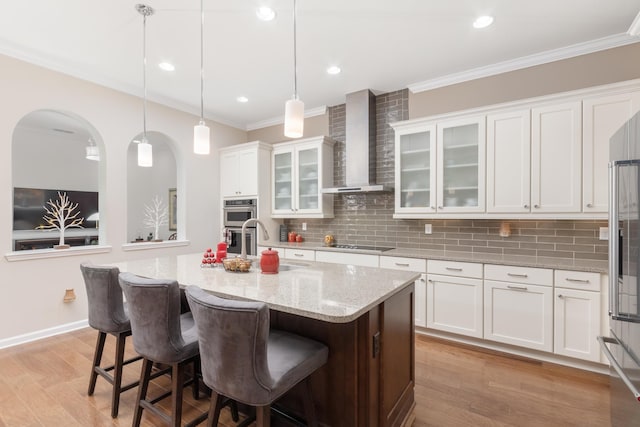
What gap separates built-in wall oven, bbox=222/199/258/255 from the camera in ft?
14.9

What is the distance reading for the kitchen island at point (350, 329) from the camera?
149 centimetres

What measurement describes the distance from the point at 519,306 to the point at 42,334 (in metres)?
4.69

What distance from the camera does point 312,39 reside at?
2787mm

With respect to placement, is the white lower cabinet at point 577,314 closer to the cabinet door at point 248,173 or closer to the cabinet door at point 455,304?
the cabinet door at point 455,304

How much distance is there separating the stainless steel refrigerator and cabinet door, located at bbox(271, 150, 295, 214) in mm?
3475

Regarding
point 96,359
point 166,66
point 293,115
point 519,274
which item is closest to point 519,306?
point 519,274

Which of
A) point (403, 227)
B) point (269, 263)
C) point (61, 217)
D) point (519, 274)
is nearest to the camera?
point (269, 263)

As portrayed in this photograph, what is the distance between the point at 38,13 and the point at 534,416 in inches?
183

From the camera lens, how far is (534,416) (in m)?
2.02

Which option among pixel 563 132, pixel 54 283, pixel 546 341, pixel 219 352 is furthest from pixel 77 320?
pixel 563 132

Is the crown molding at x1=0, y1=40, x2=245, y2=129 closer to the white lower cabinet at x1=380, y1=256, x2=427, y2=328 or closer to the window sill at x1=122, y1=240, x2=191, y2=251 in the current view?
the window sill at x1=122, y1=240, x2=191, y2=251

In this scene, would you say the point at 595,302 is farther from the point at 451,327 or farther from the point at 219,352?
the point at 219,352

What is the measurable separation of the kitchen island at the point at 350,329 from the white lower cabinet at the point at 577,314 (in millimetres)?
1502

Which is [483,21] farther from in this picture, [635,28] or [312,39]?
[312,39]
